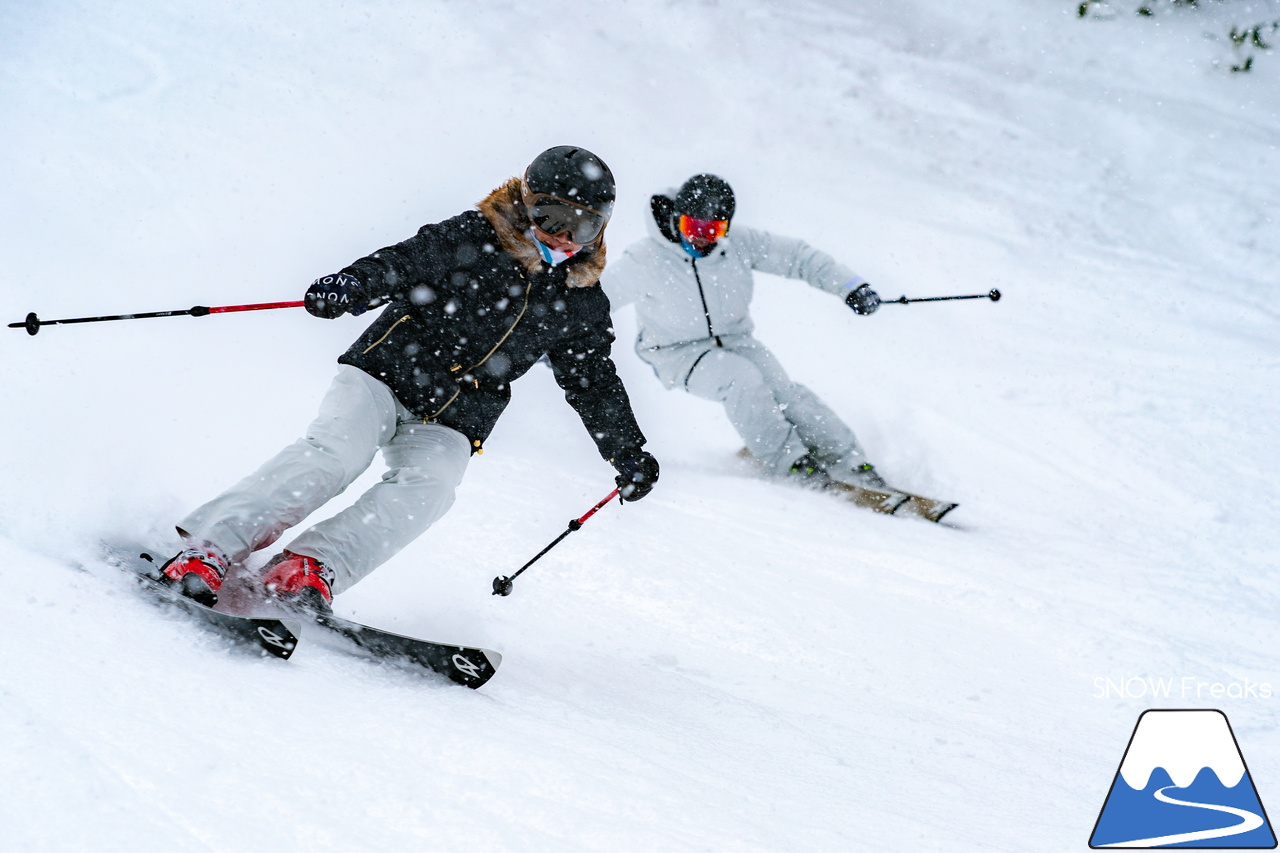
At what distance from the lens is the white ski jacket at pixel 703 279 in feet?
14.8

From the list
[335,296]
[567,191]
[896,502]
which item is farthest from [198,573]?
[896,502]

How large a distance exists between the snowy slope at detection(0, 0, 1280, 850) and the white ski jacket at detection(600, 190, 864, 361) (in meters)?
0.82

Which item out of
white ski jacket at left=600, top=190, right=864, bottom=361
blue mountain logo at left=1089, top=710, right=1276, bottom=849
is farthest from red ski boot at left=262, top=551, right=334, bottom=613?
white ski jacket at left=600, top=190, right=864, bottom=361

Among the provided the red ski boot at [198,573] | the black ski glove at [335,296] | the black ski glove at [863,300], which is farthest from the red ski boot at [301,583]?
the black ski glove at [863,300]

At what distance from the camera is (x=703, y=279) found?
14.9 ft

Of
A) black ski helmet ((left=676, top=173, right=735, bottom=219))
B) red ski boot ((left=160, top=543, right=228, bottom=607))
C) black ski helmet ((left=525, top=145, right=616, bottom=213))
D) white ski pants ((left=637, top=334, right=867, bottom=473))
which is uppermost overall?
black ski helmet ((left=525, top=145, right=616, bottom=213))

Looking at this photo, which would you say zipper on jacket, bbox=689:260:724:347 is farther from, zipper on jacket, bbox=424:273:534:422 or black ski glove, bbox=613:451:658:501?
zipper on jacket, bbox=424:273:534:422

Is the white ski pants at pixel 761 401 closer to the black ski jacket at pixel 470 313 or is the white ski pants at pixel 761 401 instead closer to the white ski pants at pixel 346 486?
the black ski jacket at pixel 470 313

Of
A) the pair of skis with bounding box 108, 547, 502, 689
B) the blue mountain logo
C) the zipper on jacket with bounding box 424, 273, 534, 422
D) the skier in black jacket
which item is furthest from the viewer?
the zipper on jacket with bounding box 424, 273, 534, 422

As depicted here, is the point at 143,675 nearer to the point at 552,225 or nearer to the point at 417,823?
the point at 417,823

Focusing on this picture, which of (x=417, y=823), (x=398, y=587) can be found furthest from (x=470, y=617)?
(x=417, y=823)

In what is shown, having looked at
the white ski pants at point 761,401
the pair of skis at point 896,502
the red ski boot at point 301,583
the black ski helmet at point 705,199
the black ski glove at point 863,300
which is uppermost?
the black ski helmet at point 705,199

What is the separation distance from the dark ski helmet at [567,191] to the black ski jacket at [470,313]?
0.35ft

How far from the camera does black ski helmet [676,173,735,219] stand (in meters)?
4.23
